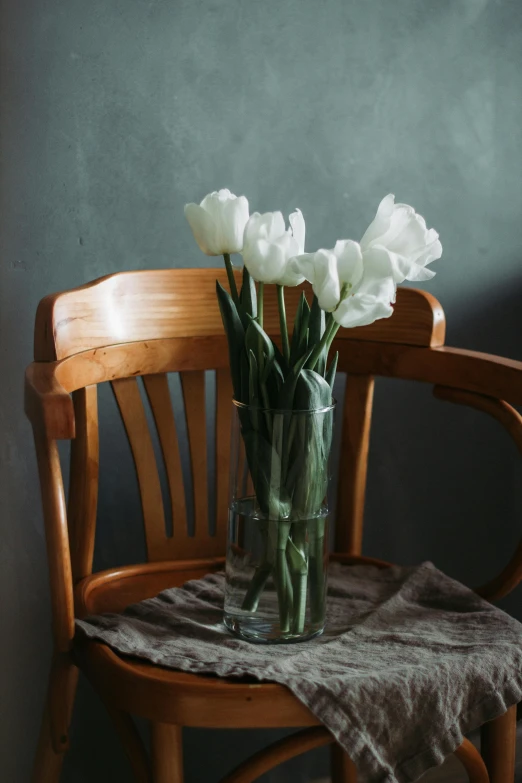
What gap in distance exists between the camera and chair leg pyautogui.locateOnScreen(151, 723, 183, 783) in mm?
890

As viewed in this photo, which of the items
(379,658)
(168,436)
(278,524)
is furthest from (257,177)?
(379,658)

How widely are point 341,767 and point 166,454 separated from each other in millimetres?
551

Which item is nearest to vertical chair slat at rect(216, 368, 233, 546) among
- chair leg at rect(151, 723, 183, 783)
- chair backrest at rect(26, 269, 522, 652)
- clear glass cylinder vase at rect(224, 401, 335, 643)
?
chair backrest at rect(26, 269, 522, 652)

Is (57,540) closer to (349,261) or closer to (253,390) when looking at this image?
(253,390)

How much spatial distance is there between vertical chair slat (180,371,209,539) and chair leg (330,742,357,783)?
404 millimetres

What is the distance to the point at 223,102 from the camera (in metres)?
1.43

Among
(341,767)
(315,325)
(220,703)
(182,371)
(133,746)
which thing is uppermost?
(315,325)

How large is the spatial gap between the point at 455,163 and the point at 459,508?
2.14 feet

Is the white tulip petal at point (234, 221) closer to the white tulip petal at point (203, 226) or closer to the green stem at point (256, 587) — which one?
the white tulip petal at point (203, 226)

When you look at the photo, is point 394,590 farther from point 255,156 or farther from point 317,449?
point 255,156

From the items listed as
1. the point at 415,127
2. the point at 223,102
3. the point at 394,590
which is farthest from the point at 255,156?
the point at 394,590

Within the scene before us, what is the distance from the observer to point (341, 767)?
1371mm

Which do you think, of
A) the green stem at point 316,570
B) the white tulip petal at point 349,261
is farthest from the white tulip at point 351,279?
the green stem at point 316,570

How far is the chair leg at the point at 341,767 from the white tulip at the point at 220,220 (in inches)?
31.9
